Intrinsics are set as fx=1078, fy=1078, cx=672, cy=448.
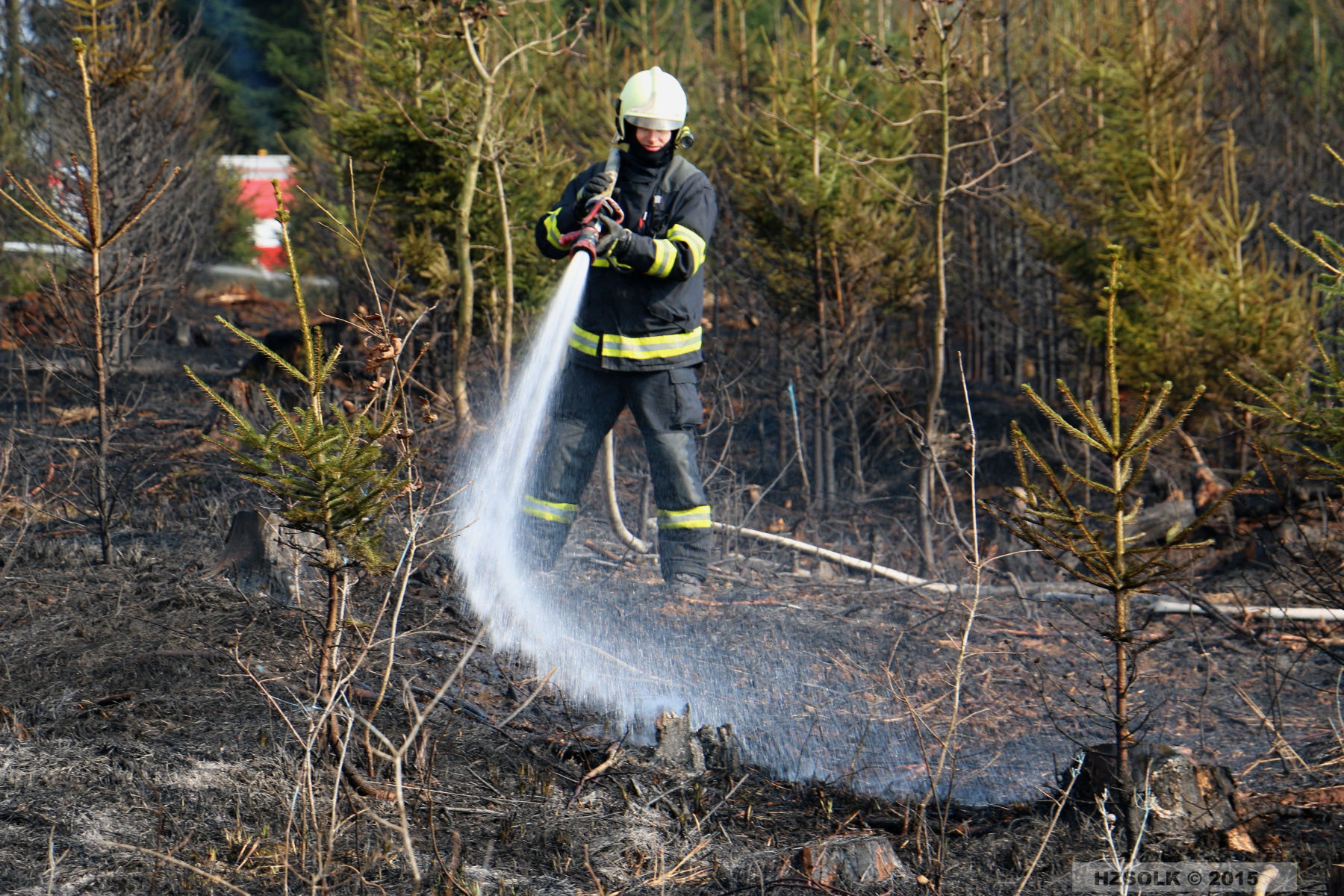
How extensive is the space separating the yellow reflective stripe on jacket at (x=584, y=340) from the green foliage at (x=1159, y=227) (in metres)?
3.77

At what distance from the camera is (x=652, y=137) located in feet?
14.8

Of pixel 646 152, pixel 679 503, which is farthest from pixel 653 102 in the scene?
pixel 679 503

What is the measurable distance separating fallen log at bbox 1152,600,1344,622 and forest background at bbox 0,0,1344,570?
0.75m

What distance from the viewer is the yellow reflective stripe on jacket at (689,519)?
469 cm

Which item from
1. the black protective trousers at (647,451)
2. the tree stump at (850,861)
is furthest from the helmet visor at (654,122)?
the tree stump at (850,861)

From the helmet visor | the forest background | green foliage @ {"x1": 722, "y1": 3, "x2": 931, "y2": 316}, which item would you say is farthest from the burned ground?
green foliage @ {"x1": 722, "y1": 3, "x2": 931, "y2": 316}

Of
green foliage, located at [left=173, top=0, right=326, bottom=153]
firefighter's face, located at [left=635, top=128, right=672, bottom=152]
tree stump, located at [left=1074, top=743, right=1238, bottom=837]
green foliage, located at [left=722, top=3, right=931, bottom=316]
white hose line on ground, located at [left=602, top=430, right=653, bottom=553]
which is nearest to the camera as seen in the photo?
tree stump, located at [left=1074, top=743, right=1238, bottom=837]

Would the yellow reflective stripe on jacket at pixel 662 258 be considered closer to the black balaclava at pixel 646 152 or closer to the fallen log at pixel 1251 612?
the black balaclava at pixel 646 152

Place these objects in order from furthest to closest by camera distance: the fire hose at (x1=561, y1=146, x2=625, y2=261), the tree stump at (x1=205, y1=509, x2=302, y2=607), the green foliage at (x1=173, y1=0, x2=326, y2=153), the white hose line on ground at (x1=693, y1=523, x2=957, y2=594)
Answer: the green foliage at (x1=173, y1=0, x2=326, y2=153) < the white hose line on ground at (x1=693, y1=523, x2=957, y2=594) < the fire hose at (x1=561, y1=146, x2=625, y2=261) < the tree stump at (x1=205, y1=509, x2=302, y2=607)

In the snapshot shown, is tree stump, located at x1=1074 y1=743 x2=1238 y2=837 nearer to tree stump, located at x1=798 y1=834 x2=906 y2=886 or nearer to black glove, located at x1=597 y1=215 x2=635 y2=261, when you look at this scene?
Result: tree stump, located at x1=798 y1=834 x2=906 y2=886

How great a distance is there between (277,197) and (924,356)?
8.47 m

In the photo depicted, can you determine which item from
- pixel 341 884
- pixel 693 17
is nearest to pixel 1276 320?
pixel 341 884

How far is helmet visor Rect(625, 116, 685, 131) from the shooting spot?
175 inches

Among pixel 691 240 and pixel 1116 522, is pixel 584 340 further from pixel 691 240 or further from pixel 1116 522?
pixel 1116 522
